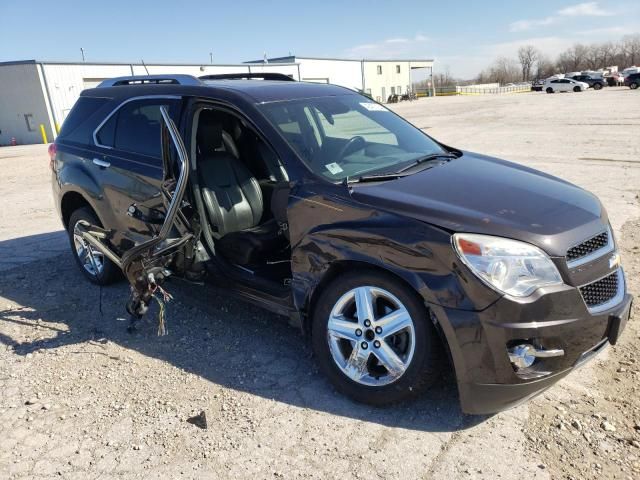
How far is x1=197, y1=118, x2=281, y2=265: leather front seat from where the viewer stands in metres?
3.98

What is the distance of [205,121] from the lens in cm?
416

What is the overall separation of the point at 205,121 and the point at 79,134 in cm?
163

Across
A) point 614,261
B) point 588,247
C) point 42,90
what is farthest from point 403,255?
point 42,90

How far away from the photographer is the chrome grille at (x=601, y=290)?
8.67ft

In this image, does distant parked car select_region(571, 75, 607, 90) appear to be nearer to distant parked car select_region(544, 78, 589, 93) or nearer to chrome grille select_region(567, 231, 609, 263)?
distant parked car select_region(544, 78, 589, 93)

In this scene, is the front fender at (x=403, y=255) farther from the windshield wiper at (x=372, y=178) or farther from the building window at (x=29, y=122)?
the building window at (x=29, y=122)

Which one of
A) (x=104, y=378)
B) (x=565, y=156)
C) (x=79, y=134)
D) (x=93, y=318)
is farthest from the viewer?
(x=565, y=156)

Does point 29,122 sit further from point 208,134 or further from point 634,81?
point 634,81

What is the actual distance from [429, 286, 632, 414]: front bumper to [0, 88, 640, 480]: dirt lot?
1.02 ft

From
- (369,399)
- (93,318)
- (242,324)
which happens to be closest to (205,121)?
(242,324)

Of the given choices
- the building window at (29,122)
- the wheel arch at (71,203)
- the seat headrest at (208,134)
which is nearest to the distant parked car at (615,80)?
the building window at (29,122)

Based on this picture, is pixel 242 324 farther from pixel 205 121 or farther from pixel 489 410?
pixel 489 410

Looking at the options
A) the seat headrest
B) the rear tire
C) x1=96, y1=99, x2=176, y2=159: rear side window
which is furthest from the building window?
the seat headrest

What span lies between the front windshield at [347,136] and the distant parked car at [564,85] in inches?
2096
